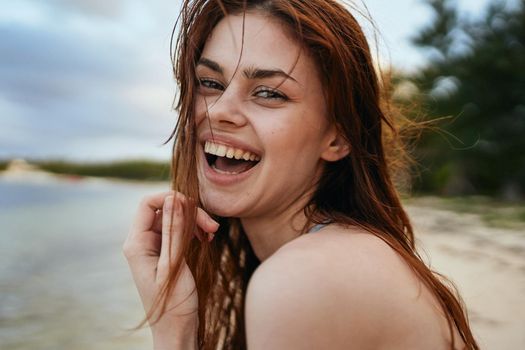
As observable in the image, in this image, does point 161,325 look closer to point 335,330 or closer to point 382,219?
point 335,330

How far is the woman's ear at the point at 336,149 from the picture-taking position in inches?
91.1

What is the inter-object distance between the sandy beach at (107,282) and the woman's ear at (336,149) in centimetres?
76

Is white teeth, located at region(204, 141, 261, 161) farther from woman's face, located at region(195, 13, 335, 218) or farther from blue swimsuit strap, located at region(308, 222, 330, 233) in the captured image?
blue swimsuit strap, located at region(308, 222, 330, 233)

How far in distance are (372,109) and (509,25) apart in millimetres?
19526

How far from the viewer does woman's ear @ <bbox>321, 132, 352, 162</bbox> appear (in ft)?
7.59

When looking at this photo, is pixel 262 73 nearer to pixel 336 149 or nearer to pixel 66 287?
pixel 336 149

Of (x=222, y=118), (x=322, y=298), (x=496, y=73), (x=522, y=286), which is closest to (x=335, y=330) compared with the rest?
Answer: (x=322, y=298)

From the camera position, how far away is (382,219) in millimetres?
2197

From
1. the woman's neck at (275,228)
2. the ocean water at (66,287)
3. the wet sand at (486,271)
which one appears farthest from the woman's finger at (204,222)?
the wet sand at (486,271)

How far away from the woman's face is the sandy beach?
3.15 feet

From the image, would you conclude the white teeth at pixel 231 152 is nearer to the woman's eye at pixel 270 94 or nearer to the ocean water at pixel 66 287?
the woman's eye at pixel 270 94

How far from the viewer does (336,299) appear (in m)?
1.60

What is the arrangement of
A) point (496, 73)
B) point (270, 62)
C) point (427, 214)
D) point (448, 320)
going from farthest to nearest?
1. point (496, 73)
2. point (427, 214)
3. point (270, 62)
4. point (448, 320)

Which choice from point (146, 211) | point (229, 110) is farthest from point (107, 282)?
point (229, 110)
